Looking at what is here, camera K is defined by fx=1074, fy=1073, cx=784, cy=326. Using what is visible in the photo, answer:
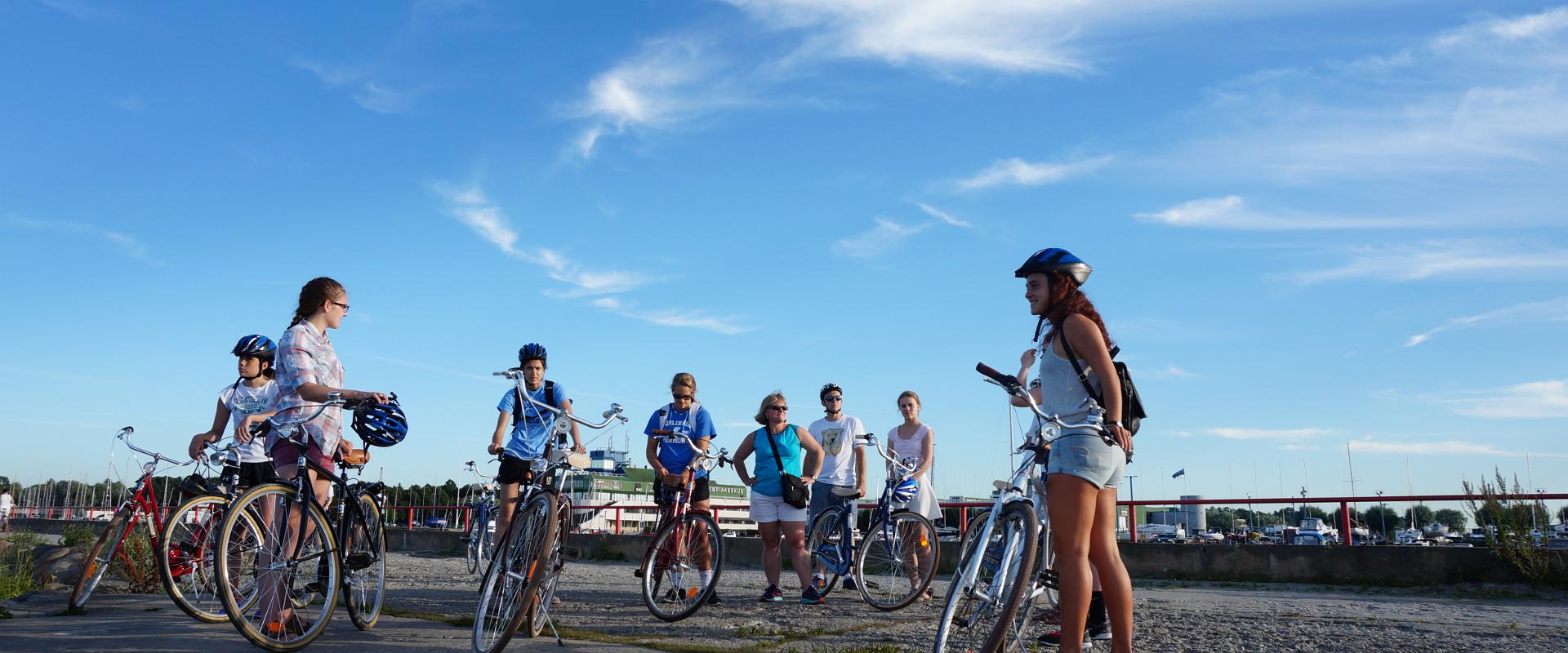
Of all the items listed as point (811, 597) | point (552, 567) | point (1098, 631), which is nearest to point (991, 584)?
point (1098, 631)

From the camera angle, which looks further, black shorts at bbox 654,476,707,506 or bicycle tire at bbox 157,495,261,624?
black shorts at bbox 654,476,707,506

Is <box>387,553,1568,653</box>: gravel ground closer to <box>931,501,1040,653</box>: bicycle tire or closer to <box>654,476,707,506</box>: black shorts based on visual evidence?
<box>654,476,707,506</box>: black shorts

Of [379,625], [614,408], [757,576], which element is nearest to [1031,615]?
[614,408]

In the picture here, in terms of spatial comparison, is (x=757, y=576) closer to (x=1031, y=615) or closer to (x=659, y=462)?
(x=659, y=462)

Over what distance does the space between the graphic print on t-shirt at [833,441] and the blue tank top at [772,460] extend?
0.80m

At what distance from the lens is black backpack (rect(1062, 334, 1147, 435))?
4.30 metres

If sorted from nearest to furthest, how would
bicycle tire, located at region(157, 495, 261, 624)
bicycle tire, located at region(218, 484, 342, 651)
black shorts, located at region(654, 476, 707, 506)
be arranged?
bicycle tire, located at region(218, 484, 342, 651)
bicycle tire, located at region(157, 495, 261, 624)
black shorts, located at region(654, 476, 707, 506)

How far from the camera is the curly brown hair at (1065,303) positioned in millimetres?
4387

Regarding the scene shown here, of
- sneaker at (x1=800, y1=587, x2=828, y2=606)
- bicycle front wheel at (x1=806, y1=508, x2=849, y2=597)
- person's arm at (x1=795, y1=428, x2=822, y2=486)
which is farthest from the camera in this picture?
person's arm at (x1=795, y1=428, x2=822, y2=486)

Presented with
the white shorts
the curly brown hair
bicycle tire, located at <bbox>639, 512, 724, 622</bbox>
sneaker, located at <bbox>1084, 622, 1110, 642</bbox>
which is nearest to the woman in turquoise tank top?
the white shorts

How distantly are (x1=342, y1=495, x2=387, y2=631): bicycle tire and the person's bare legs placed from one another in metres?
3.52

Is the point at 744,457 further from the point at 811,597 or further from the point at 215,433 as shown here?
the point at 215,433

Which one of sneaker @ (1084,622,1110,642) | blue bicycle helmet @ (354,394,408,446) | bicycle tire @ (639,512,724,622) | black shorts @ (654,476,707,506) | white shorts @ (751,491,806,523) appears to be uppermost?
blue bicycle helmet @ (354,394,408,446)

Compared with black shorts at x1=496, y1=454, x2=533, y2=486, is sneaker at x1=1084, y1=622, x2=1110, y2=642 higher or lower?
lower
